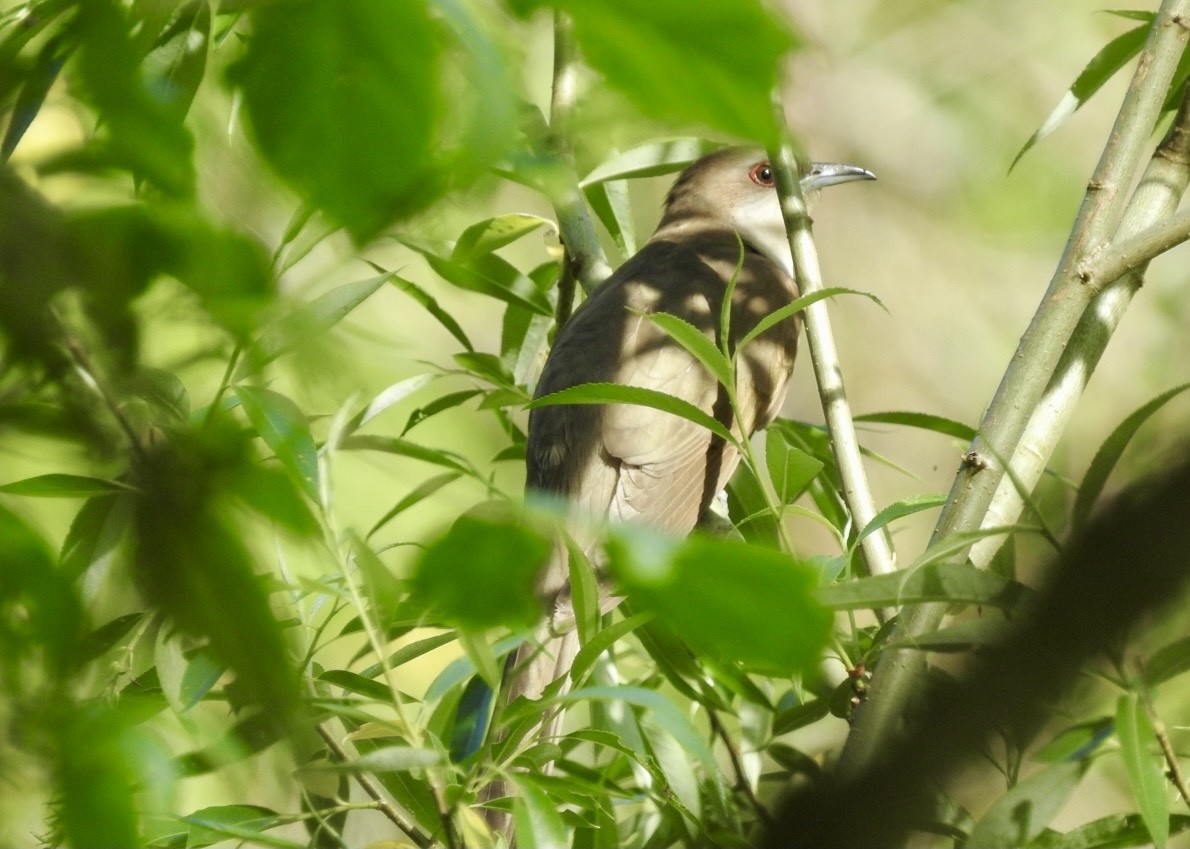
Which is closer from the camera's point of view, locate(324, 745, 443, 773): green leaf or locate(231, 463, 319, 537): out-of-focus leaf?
locate(231, 463, 319, 537): out-of-focus leaf

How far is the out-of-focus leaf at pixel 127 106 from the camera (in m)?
0.52

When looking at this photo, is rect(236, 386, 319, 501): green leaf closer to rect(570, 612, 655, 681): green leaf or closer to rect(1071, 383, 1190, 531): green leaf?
rect(570, 612, 655, 681): green leaf

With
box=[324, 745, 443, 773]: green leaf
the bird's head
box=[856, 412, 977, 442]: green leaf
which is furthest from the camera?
the bird's head

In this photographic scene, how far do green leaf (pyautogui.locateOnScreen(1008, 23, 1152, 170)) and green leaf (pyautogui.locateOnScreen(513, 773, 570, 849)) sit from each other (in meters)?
1.61

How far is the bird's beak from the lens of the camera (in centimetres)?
486

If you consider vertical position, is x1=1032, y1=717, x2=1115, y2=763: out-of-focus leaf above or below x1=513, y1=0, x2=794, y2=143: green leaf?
below

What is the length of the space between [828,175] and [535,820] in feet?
12.9

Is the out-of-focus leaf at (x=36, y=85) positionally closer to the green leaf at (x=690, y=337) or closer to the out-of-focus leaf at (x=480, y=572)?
the out-of-focus leaf at (x=480, y=572)

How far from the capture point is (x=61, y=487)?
0.81 m

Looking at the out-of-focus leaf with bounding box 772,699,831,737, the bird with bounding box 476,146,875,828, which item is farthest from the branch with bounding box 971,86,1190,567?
the bird with bounding box 476,146,875,828

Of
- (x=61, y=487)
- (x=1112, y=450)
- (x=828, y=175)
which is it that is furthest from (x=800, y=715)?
(x=828, y=175)

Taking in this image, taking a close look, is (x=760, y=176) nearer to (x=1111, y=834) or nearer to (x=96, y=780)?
(x=1111, y=834)

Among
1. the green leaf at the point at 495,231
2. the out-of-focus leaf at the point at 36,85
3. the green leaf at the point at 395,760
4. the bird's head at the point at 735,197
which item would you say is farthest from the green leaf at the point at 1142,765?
the bird's head at the point at 735,197

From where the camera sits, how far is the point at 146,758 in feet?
2.04
